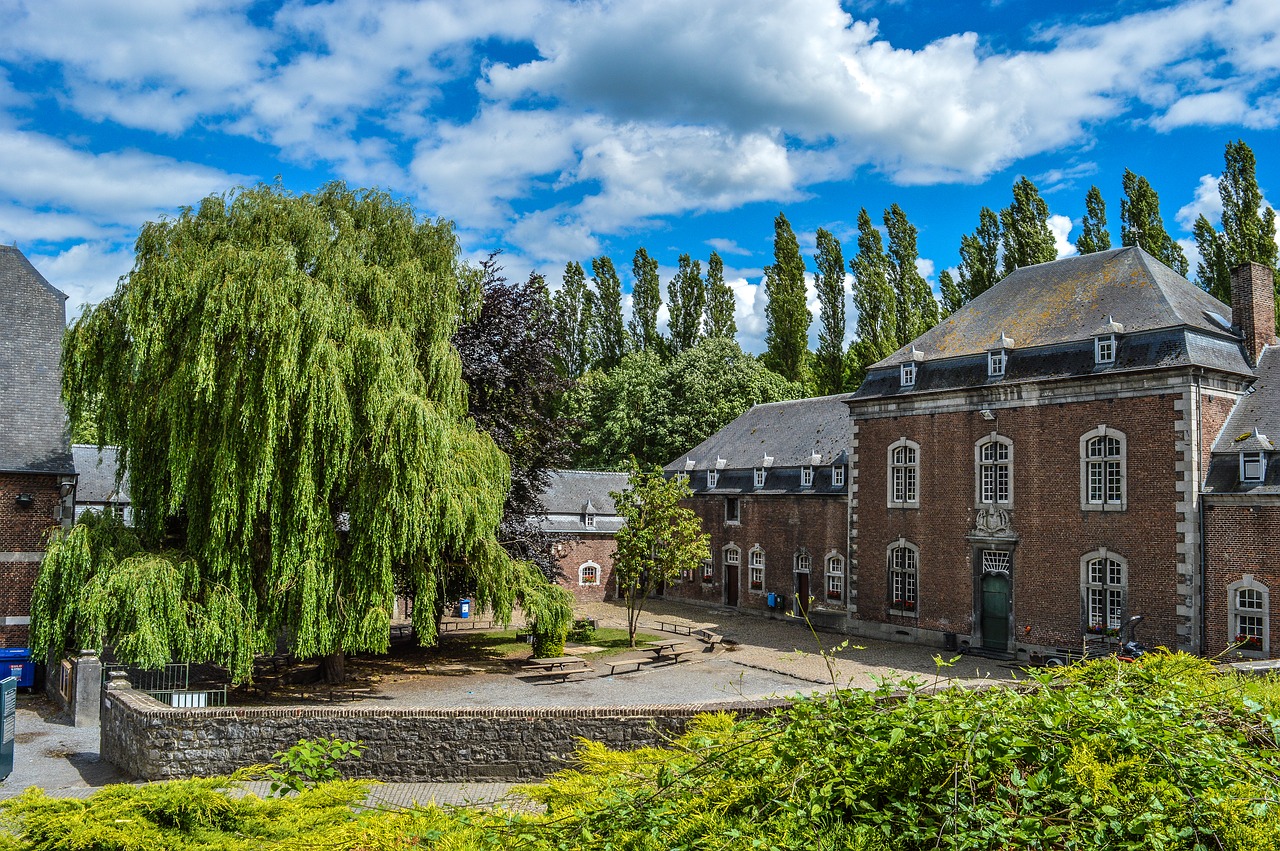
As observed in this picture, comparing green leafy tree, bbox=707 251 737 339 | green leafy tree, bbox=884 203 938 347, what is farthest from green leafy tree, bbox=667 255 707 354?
green leafy tree, bbox=884 203 938 347

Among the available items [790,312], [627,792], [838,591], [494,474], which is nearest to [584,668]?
[494,474]

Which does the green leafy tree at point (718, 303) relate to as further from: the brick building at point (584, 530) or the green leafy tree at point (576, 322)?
the brick building at point (584, 530)

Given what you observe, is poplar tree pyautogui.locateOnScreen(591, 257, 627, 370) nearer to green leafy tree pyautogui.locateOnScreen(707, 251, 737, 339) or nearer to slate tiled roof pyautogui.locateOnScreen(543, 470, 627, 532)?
green leafy tree pyautogui.locateOnScreen(707, 251, 737, 339)

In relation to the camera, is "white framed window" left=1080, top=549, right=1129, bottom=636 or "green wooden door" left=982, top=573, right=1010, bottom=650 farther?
"green wooden door" left=982, top=573, right=1010, bottom=650

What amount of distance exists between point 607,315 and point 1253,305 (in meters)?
38.3

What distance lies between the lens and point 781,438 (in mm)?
33562

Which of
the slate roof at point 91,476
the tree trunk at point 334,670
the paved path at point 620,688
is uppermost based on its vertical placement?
the slate roof at point 91,476

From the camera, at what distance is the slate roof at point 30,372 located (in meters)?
19.6

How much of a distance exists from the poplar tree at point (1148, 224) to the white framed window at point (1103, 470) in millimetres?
21187

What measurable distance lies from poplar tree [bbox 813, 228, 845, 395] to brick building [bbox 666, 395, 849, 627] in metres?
11.7

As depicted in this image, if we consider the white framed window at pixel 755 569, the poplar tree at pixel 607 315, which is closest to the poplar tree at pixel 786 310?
the poplar tree at pixel 607 315

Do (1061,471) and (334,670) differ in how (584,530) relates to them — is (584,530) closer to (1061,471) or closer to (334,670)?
(334,670)

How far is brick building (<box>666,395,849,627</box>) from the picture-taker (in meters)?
29.2

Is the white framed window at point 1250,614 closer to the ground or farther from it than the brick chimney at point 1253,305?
closer to the ground
